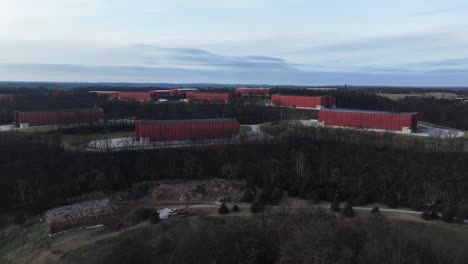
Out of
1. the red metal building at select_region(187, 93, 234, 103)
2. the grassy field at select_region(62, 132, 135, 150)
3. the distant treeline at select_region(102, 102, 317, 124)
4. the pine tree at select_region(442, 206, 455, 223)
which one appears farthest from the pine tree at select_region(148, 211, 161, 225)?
the red metal building at select_region(187, 93, 234, 103)

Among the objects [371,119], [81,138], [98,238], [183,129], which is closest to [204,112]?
[183,129]

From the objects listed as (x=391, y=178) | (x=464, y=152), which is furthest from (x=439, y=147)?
(x=391, y=178)

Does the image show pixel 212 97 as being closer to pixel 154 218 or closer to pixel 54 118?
pixel 54 118

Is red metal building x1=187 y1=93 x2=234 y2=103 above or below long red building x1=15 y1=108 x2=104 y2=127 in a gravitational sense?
above

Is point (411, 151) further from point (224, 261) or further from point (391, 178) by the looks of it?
point (224, 261)

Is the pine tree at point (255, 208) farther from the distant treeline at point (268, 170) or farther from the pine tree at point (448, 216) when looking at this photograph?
the pine tree at point (448, 216)

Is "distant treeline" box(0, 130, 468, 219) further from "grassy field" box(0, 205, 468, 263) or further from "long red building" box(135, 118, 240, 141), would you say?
"long red building" box(135, 118, 240, 141)
